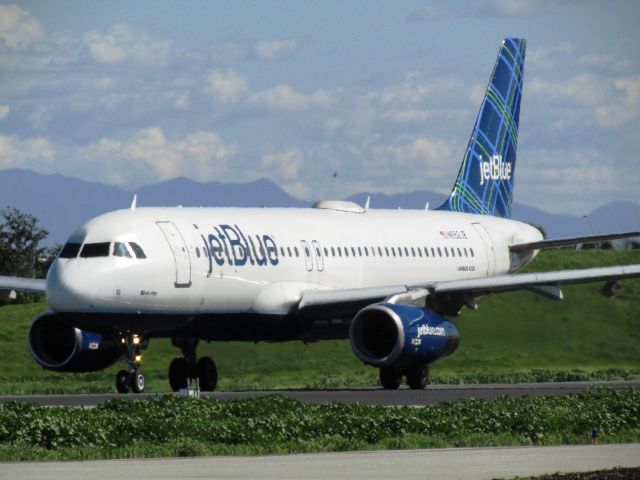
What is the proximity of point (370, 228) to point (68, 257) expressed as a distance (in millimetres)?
11906

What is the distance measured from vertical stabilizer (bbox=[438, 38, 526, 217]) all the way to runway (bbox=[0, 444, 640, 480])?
32075 millimetres

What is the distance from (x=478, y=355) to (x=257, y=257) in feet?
50.5

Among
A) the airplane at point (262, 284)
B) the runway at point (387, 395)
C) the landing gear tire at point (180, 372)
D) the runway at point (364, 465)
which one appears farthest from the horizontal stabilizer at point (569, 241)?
the runway at point (364, 465)

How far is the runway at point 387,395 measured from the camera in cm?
3662

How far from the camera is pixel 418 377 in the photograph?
44.2 meters

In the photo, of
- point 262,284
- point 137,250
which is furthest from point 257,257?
point 137,250

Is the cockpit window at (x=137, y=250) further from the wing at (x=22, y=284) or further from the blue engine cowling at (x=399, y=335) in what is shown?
the wing at (x=22, y=284)

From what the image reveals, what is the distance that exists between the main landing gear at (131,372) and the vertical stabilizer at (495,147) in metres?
17.6

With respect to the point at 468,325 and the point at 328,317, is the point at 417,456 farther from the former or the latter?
the point at 468,325

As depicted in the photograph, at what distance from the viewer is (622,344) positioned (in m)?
57.8

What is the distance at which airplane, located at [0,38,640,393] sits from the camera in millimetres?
39312

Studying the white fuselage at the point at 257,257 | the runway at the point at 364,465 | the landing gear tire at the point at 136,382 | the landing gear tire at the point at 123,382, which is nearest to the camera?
the runway at the point at 364,465

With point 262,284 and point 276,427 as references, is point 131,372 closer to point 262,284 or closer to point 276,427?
point 262,284

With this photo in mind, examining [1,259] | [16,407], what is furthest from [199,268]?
[1,259]
